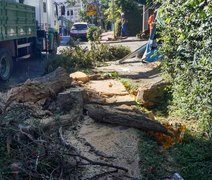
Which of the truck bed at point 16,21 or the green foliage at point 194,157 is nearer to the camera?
the green foliage at point 194,157

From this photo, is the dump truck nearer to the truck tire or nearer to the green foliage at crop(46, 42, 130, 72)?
the truck tire

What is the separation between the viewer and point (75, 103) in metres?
6.02

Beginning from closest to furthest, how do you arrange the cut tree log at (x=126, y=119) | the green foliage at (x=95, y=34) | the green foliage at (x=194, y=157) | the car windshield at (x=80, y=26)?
the green foliage at (x=194, y=157), the cut tree log at (x=126, y=119), the green foliage at (x=95, y=34), the car windshield at (x=80, y=26)

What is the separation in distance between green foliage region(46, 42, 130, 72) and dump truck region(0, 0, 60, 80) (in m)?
1.26

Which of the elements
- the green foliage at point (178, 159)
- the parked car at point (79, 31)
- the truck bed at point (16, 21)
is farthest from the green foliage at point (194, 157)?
the parked car at point (79, 31)

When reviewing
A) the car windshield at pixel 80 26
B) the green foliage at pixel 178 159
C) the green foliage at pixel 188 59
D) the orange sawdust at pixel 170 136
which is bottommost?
the green foliage at pixel 178 159

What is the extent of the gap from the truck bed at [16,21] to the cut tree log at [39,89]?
10.9 ft

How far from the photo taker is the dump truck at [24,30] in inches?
403

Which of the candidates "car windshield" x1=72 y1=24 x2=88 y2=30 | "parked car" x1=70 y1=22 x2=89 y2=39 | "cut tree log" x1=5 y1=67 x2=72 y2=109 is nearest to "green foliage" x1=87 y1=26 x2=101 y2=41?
"parked car" x1=70 y1=22 x2=89 y2=39

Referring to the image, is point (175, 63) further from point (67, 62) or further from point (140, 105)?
point (67, 62)

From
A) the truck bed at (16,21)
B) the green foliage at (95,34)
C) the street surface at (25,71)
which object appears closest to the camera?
the truck bed at (16,21)

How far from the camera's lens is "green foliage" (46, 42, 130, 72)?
1134cm

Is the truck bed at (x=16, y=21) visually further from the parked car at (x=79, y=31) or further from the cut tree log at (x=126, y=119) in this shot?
the parked car at (x=79, y=31)

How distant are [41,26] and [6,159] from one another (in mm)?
11295
